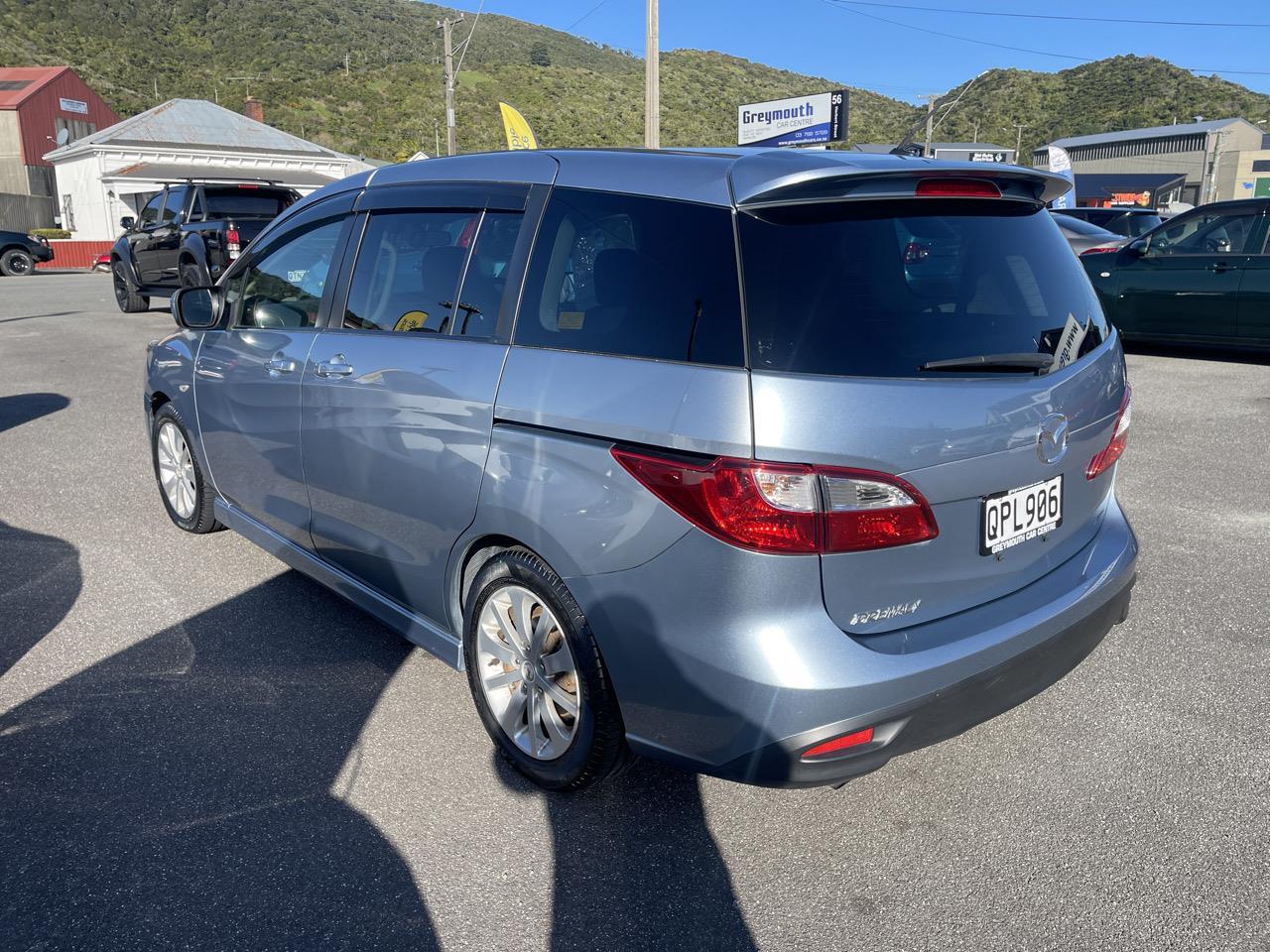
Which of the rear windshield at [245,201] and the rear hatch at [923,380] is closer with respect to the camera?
the rear hatch at [923,380]

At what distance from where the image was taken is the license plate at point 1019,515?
2.54 m

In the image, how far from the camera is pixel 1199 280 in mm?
10461

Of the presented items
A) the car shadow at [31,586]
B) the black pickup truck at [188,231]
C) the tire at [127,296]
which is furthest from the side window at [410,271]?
the tire at [127,296]

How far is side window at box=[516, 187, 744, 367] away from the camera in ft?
7.92

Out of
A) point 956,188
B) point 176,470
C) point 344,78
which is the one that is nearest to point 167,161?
point 344,78

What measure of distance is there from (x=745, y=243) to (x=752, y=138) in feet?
134

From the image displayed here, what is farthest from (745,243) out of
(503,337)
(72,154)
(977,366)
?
(72,154)

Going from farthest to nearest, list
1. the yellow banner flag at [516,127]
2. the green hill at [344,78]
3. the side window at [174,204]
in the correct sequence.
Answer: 1. the green hill at [344,78]
2. the yellow banner flag at [516,127]
3. the side window at [174,204]

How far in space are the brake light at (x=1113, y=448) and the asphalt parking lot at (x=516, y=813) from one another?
0.91m

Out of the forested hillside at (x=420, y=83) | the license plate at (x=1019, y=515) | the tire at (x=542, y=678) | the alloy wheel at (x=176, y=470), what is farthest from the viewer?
the forested hillside at (x=420, y=83)

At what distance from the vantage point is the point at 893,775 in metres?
3.08

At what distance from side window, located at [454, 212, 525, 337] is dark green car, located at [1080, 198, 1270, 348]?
9666 mm

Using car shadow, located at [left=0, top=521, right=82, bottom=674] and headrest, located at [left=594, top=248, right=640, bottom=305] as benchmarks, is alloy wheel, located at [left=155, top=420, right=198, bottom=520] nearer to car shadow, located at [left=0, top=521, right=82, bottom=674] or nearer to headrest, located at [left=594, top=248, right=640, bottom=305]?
car shadow, located at [left=0, top=521, right=82, bottom=674]

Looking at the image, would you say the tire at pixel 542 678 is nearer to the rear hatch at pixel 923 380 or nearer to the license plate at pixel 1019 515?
the rear hatch at pixel 923 380
